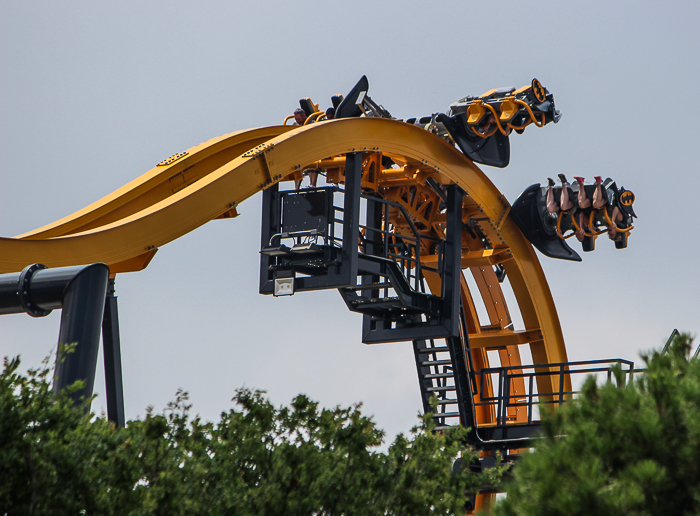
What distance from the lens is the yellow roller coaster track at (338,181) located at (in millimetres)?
11102

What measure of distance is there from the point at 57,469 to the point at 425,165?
10186 mm

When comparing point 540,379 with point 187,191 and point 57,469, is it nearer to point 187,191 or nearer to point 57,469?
point 187,191

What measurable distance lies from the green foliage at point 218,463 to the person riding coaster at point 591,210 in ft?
29.0

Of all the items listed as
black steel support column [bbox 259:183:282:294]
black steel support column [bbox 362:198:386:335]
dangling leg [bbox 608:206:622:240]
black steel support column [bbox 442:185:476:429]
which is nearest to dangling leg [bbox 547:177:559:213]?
dangling leg [bbox 608:206:622:240]

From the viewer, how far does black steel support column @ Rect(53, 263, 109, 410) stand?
812 cm

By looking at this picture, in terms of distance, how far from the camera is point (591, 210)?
17797 millimetres

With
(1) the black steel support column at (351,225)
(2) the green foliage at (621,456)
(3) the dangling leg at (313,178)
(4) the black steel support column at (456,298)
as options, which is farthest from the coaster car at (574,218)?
(2) the green foliage at (621,456)

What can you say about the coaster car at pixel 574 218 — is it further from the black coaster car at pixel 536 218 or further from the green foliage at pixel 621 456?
the green foliage at pixel 621 456

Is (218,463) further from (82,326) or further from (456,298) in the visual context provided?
(456,298)

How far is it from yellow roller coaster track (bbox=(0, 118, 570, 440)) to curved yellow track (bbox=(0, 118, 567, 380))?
0.05 ft

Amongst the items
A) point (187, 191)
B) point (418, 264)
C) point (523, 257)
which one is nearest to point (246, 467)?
point (187, 191)

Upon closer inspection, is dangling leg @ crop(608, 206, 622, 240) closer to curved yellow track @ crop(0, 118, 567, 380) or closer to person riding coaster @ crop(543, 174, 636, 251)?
person riding coaster @ crop(543, 174, 636, 251)

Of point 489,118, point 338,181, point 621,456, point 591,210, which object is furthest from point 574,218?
Answer: point 621,456

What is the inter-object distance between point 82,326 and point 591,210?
1149 centimetres
